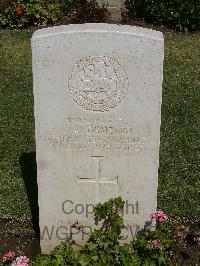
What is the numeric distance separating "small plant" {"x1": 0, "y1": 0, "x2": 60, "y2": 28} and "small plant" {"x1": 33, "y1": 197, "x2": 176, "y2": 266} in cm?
715

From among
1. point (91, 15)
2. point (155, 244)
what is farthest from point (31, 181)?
point (91, 15)

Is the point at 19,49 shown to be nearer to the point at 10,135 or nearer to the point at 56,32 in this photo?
the point at 10,135

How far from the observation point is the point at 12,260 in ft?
14.0

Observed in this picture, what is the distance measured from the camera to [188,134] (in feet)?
22.1

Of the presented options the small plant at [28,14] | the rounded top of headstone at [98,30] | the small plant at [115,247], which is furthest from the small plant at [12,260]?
the small plant at [28,14]

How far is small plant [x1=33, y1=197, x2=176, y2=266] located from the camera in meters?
4.08

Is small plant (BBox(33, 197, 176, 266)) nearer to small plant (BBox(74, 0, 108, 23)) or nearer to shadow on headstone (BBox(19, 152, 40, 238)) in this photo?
shadow on headstone (BBox(19, 152, 40, 238))

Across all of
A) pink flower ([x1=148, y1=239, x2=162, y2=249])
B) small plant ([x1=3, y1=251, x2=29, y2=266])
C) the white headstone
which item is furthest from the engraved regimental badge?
small plant ([x1=3, y1=251, x2=29, y2=266])

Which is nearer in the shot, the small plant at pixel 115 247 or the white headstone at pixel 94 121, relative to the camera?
the white headstone at pixel 94 121

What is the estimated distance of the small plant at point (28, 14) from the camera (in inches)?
421

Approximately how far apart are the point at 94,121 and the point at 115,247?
99 cm

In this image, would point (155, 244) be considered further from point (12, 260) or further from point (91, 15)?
point (91, 15)

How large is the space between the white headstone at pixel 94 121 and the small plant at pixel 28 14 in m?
7.02

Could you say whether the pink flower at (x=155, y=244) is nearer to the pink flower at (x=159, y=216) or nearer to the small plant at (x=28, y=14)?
the pink flower at (x=159, y=216)
